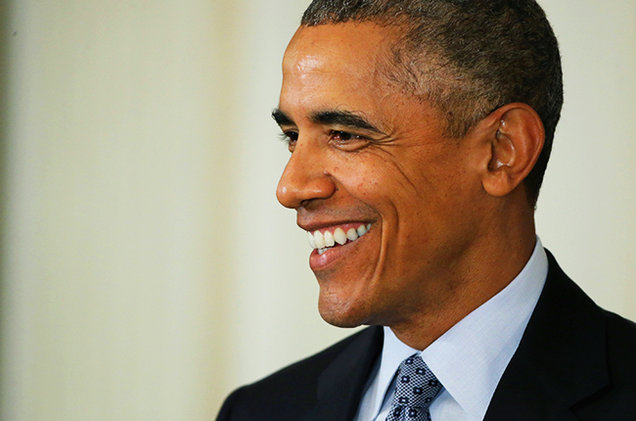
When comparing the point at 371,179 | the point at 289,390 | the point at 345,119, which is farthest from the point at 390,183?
the point at 289,390

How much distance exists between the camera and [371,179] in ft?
5.16

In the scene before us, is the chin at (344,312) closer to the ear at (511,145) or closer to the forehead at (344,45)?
the ear at (511,145)

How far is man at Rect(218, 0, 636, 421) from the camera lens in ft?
5.16

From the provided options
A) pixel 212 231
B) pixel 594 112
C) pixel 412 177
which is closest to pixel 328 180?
pixel 412 177

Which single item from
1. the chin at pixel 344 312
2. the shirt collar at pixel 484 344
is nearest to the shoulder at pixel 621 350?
the shirt collar at pixel 484 344

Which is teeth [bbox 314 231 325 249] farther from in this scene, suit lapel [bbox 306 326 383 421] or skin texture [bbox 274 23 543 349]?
suit lapel [bbox 306 326 383 421]

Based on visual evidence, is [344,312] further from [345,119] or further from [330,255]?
[345,119]

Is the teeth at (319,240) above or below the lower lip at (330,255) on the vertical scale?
above

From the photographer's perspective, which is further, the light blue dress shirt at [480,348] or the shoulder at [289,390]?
the shoulder at [289,390]

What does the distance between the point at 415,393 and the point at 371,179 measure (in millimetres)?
410

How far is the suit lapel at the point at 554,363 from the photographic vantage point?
4.92ft

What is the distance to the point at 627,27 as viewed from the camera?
2.52 metres

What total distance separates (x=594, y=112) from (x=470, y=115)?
1066 mm

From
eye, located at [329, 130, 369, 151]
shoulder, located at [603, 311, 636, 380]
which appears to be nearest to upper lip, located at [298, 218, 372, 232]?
eye, located at [329, 130, 369, 151]
